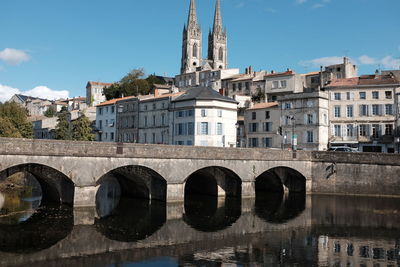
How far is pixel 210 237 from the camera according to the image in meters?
26.4

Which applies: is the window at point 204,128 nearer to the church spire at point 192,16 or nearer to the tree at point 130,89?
the tree at point 130,89

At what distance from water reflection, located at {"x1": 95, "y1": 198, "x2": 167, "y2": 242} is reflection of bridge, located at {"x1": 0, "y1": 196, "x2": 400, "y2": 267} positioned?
38cm

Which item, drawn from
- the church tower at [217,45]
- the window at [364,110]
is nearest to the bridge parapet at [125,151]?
the window at [364,110]

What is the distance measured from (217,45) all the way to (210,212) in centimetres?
10966

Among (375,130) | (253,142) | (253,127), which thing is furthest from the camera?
(253,127)

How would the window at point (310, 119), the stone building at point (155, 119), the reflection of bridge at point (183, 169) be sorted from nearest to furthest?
the reflection of bridge at point (183, 169), the window at point (310, 119), the stone building at point (155, 119)

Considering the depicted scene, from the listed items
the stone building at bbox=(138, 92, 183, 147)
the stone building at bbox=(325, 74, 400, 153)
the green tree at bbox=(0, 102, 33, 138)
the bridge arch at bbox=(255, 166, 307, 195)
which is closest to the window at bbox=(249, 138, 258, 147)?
the stone building at bbox=(325, 74, 400, 153)

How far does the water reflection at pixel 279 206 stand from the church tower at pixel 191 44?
92.6m

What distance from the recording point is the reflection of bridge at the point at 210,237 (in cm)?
2141

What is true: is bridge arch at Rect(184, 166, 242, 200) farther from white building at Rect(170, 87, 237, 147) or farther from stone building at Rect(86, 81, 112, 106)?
stone building at Rect(86, 81, 112, 106)

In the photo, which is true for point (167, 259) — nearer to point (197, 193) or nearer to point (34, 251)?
point (34, 251)

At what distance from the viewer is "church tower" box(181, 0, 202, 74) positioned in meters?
136

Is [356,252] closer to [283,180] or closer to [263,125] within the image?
[283,180]

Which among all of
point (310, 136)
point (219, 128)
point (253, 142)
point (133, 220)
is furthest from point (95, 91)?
point (133, 220)
